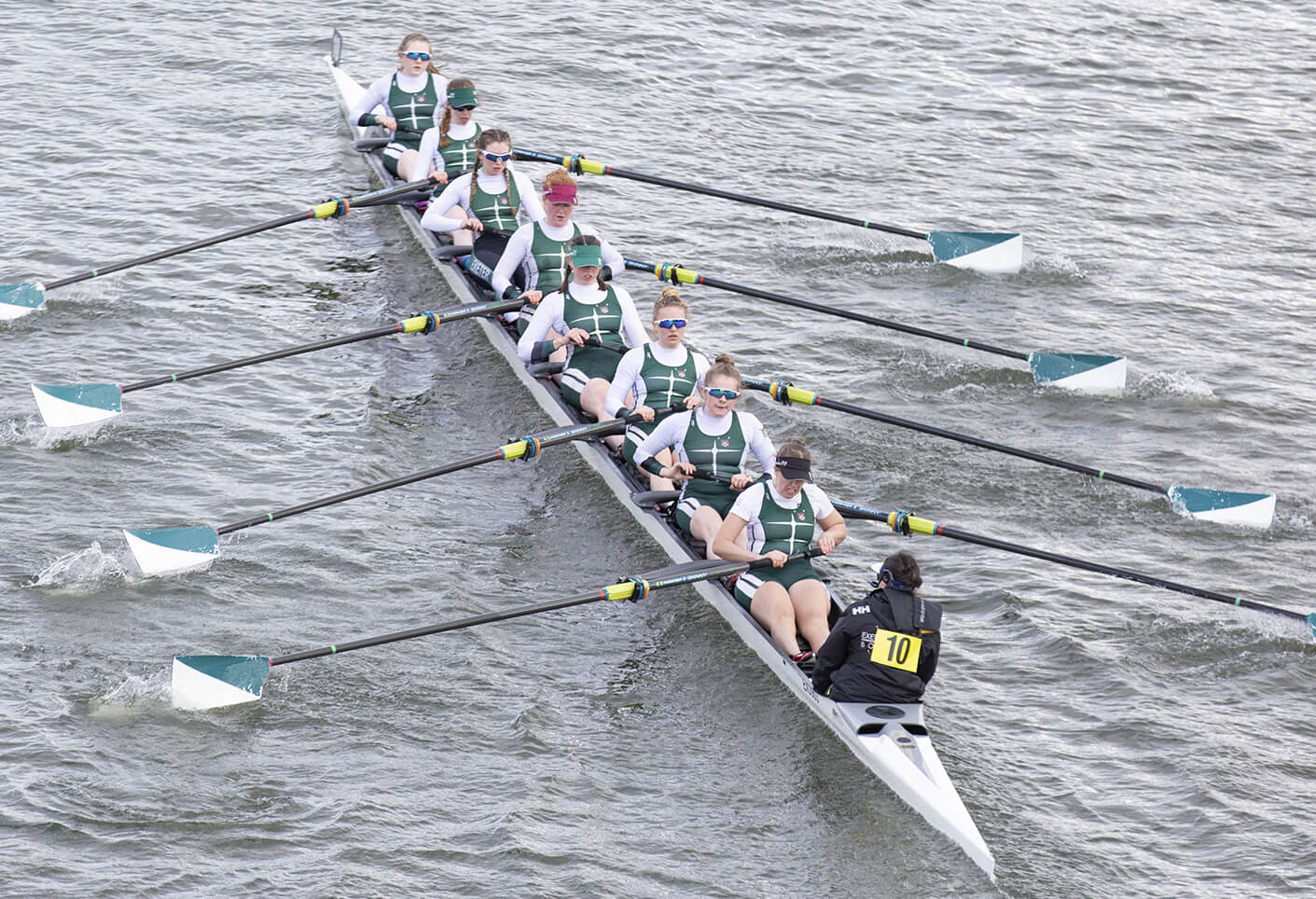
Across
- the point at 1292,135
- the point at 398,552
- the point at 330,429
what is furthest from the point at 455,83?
the point at 1292,135

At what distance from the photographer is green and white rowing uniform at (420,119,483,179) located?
16031 millimetres

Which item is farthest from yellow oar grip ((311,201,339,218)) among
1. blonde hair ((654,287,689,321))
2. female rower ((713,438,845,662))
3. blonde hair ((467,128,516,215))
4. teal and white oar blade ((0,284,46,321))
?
female rower ((713,438,845,662))

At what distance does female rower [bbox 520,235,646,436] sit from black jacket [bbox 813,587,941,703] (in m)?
4.17

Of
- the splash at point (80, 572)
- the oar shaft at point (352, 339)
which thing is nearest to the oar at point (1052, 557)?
the oar shaft at point (352, 339)

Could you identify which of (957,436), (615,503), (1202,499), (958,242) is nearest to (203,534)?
(615,503)

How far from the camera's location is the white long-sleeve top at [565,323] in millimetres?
12984

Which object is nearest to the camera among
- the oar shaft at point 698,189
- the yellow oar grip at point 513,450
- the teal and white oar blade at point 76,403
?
the yellow oar grip at point 513,450

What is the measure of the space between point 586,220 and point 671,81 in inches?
183

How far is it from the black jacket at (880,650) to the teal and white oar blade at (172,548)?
15.4 ft

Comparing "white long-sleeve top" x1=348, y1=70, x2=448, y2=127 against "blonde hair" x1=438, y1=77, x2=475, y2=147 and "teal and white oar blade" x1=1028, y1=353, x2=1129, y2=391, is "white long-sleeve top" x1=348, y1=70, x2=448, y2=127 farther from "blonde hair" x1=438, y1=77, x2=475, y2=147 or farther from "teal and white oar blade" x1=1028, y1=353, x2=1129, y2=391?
"teal and white oar blade" x1=1028, y1=353, x2=1129, y2=391

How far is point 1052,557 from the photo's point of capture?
10711mm

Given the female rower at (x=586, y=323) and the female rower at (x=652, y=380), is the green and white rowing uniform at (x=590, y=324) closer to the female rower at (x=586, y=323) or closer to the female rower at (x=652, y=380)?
the female rower at (x=586, y=323)

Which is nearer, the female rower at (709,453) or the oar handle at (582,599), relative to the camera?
the oar handle at (582,599)

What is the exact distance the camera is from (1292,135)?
829 inches
